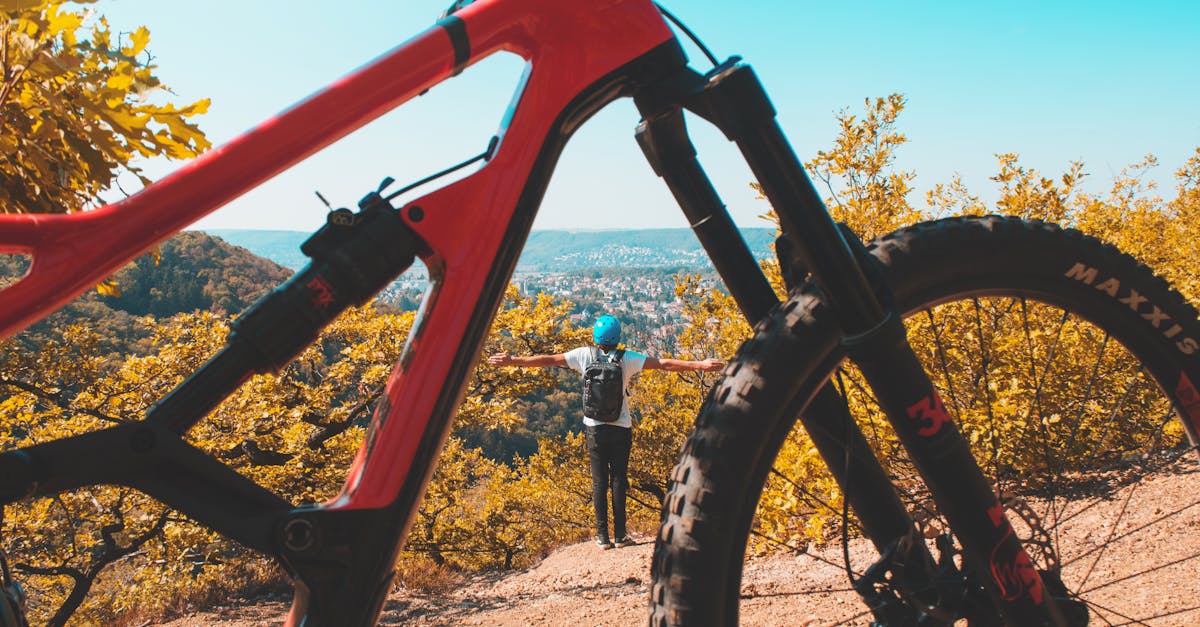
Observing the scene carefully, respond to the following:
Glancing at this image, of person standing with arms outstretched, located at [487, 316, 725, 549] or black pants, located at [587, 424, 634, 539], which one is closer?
person standing with arms outstretched, located at [487, 316, 725, 549]

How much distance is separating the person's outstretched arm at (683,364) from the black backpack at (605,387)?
0.28m

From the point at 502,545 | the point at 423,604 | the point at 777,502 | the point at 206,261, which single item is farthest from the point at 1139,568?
the point at 206,261

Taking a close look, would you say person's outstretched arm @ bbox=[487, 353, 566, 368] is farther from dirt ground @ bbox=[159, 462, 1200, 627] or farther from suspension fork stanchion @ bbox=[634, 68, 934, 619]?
suspension fork stanchion @ bbox=[634, 68, 934, 619]

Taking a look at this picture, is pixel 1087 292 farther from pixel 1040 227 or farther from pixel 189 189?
pixel 189 189

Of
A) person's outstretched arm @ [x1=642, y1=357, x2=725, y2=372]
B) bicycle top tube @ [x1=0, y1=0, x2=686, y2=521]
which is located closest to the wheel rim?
person's outstretched arm @ [x1=642, y1=357, x2=725, y2=372]

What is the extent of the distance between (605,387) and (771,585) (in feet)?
7.29

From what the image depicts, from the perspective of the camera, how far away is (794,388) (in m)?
1.24

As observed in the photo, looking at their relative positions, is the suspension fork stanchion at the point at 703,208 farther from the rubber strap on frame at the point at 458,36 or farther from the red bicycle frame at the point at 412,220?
the rubber strap on frame at the point at 458,36

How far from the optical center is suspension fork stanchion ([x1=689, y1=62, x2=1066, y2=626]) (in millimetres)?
1248

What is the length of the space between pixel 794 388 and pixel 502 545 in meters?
19.0

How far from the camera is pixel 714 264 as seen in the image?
142 centimetres

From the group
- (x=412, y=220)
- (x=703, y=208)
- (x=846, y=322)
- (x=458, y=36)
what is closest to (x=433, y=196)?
(x=412, y=220)

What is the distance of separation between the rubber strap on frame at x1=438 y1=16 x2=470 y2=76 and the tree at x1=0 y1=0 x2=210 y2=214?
1.20 meters

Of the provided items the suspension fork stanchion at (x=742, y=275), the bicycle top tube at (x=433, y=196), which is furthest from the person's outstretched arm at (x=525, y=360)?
the bicycle top tube at (x=433, y=196)
